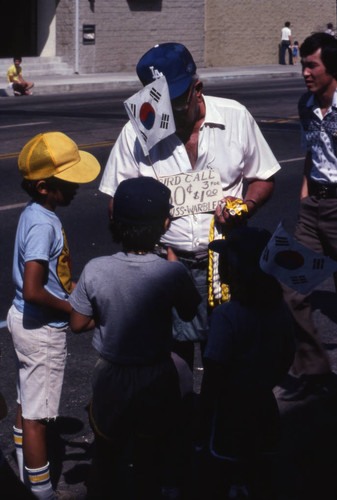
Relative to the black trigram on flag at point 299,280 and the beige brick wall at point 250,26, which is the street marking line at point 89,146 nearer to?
the black trigram on flag at point 299,280

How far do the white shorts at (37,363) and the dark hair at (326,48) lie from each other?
2.41 meters

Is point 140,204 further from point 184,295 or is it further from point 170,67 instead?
point 170,67

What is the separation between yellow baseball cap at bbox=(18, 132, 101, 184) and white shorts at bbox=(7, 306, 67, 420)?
614mm

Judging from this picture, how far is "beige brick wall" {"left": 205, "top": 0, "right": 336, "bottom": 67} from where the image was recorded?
38.0 metres

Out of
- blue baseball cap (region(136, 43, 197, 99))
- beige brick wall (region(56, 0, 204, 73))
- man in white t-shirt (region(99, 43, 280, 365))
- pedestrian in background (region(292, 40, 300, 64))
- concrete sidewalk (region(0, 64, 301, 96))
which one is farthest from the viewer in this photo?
pedestrian in background (region(292, 40, 300, 64))

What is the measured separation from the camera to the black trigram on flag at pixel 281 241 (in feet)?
10.2

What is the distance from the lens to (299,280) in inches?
126

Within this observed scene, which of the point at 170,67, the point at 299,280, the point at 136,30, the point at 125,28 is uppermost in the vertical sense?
the point at 170,67

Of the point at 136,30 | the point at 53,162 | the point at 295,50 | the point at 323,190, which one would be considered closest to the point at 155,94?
the point at 53,162

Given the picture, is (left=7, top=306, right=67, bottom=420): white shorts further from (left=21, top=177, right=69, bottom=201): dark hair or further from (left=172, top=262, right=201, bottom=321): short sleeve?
(left=172, top=262, right=201, bottom=321): short sleeve

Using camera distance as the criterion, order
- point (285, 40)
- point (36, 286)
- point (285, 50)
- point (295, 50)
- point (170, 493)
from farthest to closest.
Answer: point (285, 50), point (295, 50), point (285, 40), point (170, 493), point (36, 286)

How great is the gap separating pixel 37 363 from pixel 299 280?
125 centimetres

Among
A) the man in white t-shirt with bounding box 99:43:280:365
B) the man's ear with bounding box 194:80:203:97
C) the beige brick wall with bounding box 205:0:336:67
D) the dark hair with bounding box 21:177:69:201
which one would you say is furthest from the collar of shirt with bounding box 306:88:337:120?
the beige brick wall with bounding box 205:0:336:67

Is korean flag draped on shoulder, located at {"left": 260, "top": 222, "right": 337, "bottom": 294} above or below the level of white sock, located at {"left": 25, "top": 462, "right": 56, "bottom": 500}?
above
